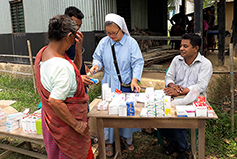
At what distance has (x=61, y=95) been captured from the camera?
1.94 metres

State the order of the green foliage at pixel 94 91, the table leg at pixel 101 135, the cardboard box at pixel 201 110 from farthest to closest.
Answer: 1. the green foliage at pixel 94 91
2. the table leg at pixel 101 135
3. the cardboard box at pixel 201 110

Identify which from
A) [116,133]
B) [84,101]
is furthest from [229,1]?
[84,101]

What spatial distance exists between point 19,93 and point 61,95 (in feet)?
19.0

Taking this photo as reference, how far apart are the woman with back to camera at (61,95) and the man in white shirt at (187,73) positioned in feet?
4.41

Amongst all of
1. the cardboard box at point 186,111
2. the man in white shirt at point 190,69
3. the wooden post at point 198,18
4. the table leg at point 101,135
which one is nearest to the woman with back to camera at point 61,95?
the table leg at point 101,135

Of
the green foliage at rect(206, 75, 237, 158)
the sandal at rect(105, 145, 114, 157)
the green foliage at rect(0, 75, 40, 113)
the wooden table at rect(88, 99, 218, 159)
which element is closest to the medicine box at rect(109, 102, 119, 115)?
the wooden table at rect(88, 99, 218, 159)

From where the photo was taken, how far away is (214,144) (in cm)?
378

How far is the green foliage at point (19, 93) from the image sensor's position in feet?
20.2

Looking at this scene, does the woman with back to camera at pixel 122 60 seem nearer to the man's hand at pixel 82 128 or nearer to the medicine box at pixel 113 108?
the medicine box at pixel 113 108

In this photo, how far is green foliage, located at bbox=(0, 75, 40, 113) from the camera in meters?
6.15

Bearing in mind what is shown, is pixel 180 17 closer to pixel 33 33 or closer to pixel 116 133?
pixel 33 33

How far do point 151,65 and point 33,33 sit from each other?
4342 mm

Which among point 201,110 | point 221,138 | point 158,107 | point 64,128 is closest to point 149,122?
point 158,107

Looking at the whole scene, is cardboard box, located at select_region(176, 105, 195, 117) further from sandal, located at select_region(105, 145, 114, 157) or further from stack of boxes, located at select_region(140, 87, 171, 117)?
sandal, located at select_region(105, 145, 114, 157)
